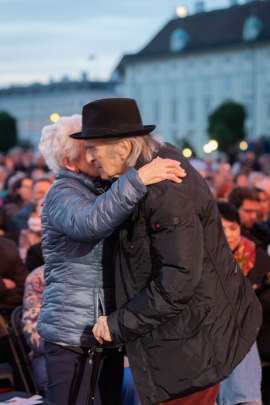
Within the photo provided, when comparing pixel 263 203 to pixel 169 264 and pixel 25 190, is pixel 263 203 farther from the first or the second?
pixel 169 264

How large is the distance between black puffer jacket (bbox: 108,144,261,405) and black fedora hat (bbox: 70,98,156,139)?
0.53 ft

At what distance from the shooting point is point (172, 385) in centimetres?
228

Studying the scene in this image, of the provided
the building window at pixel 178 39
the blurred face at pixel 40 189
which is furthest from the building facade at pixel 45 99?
the blurred face at pixel 40 189

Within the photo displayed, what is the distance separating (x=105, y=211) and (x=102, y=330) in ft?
1.59

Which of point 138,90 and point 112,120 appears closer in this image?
point 112,120

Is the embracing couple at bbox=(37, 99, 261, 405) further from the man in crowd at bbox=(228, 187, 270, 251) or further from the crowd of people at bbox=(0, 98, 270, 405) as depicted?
the man in crowd at bbox=(228, 187, 270, 251)

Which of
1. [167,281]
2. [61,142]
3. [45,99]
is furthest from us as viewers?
[45,99]

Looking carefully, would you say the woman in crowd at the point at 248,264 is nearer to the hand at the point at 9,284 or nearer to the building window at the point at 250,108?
the hand at the point at 9,284

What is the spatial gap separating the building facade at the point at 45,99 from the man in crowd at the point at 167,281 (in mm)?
82202

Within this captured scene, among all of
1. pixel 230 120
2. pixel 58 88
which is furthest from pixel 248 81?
pixel 58 88

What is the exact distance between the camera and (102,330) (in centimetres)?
229

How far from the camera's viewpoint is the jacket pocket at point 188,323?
7.39 feet

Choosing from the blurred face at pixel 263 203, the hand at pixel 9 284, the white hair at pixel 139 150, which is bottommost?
the blurred face at pixel 263 203

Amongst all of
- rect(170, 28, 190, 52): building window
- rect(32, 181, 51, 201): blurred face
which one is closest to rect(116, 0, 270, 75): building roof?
rect(170, 28, 190, 52): building window
